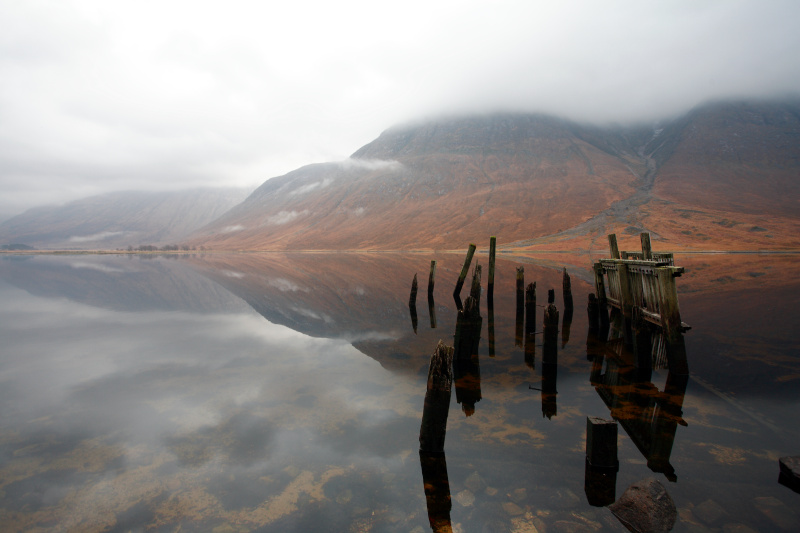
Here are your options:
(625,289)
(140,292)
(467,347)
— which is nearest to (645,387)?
(625,289)

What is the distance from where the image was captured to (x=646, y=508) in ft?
16.3

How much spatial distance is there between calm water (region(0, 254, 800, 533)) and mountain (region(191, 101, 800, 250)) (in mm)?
62296

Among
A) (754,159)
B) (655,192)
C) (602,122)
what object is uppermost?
(602,122)

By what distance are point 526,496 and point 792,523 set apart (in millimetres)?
3131

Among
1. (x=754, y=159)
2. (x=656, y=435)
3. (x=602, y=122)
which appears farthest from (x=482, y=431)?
(x=602, y=122)

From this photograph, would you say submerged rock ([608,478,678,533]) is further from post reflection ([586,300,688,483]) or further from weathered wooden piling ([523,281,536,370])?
weathered wooden piling ([523,281,536,370])

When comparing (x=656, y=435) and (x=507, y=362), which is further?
(x=507, y=362)

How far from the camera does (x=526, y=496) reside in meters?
5.67

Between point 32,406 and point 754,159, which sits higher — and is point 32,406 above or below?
below

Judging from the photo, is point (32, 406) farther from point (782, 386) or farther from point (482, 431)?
point (782, 386)

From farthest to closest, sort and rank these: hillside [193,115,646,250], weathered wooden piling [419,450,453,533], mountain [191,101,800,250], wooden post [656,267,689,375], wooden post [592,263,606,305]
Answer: hillside [193,115,646,250] → mountain [191,101,800,250] → wooden post [592,263,606,305] → wooden post [656,267,689,375] → weathered wooden piling [419,450,453,533]

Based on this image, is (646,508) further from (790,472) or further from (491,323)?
(491,323)

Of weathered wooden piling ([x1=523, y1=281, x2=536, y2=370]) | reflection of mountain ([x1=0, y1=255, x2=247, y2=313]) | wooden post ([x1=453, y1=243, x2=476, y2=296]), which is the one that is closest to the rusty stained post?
weathered wooden piling ([x1=523, y1=281, x2=536, y2=370])

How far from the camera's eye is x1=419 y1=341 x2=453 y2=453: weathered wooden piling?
6605mm
